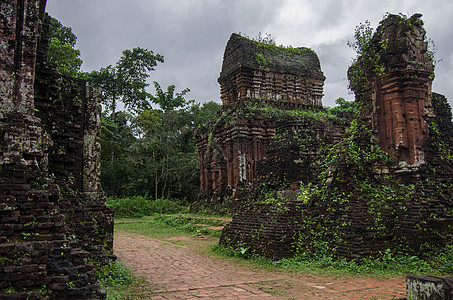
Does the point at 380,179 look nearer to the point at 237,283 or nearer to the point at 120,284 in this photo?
the point at 237,283

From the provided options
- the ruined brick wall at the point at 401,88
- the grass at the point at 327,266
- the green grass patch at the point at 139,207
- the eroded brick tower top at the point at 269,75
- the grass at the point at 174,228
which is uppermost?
the eroded brick tower top at the point at 269,75

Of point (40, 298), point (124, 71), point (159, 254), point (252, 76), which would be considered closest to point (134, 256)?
point (159, 254)

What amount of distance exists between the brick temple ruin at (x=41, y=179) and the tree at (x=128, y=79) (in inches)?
1147

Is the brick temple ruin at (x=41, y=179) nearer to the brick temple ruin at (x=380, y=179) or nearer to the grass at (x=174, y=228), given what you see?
the brick temple ruin at (x=380, y=179)

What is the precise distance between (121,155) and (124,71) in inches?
342

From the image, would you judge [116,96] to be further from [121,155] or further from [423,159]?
[423,159]

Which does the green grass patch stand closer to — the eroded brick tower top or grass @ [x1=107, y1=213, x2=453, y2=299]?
the eroded brick tower top

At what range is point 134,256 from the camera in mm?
9391

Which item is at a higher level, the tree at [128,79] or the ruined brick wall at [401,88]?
the tree at [128,79]

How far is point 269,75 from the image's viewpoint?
2212 centimetres

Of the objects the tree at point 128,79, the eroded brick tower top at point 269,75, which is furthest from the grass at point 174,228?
the tree at point 128,79

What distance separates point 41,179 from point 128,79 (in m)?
32.9

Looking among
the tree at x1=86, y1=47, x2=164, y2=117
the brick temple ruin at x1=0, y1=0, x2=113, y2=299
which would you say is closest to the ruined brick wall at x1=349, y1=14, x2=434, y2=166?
the brick temple ruin at x1=0, y1=0, x2=113, y2=299

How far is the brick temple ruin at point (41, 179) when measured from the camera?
4238 mm
